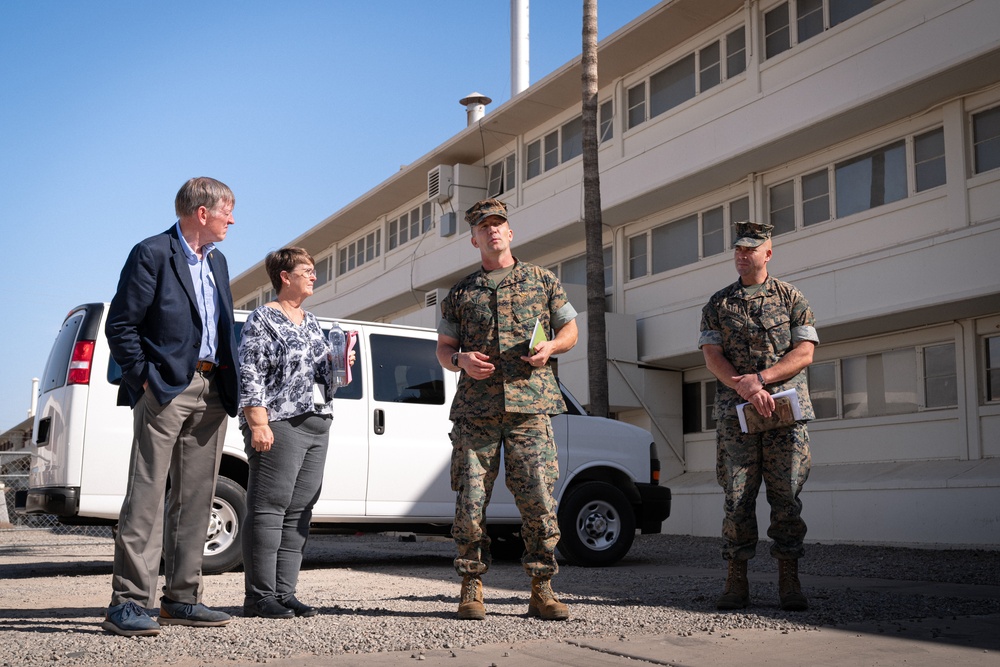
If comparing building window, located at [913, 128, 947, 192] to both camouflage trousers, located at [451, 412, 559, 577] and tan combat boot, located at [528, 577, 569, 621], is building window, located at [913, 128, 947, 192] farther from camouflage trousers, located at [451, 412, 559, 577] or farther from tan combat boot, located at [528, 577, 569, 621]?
tan combat boot, located at [528, 577, 569, 621]

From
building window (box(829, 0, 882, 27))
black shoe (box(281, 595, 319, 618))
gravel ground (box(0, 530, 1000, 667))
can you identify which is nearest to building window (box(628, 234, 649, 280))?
building window (box(829, 0, 882, 27))

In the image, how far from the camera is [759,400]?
227 inches

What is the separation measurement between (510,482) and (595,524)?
4841mm

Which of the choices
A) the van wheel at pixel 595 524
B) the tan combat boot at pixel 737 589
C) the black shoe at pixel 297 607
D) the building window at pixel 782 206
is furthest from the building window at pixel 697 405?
the black shoe at pixel 297 607

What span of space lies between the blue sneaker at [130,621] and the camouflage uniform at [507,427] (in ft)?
5.04

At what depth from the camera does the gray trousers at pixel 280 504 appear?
215 inches

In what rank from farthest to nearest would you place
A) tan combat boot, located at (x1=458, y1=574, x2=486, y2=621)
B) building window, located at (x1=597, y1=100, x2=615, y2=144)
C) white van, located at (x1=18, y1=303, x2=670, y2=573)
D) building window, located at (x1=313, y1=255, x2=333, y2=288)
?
building window, located at (x1=313, y1=255, x2=333, y2=288) → building window, located at (x1=597, y1=100, x2=615, y2=144) → white van, located at (x1=18, y1=303, x2=670, y2=573) → tan combat boot, located at (x1=458, y1=574, x2=486, y2=621)

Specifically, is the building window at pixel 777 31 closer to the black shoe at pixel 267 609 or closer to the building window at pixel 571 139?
the building window at pixel 571 139

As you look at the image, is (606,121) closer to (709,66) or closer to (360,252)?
(709,66)

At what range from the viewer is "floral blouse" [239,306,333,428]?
5434 mm

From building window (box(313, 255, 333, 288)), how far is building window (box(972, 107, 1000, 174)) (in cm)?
2585

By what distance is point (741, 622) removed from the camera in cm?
535

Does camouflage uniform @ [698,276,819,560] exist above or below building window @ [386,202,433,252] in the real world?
below

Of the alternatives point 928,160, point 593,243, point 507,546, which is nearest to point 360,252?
point 593,243
